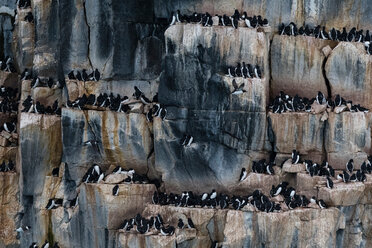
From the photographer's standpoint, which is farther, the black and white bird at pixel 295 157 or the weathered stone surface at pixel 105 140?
the weathered stone surface at pixel 105 140

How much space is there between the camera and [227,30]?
3747 centimetres

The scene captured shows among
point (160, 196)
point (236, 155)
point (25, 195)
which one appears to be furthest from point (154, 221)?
point (25, 195)

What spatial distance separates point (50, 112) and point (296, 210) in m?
11.7

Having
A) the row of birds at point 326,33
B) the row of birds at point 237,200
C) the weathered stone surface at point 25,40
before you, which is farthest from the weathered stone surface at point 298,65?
the weathered stone surface at point 25,40

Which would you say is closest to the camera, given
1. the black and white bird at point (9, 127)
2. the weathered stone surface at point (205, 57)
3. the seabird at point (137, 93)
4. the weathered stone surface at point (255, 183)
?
the weathered stone surface at point (205, 57)

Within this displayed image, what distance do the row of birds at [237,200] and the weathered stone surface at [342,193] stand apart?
31cm

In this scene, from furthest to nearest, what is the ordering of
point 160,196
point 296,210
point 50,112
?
1. point 50,112
2. point 160,196
3. point 296,210

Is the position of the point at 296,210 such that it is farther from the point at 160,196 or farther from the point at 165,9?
the point at 165,9

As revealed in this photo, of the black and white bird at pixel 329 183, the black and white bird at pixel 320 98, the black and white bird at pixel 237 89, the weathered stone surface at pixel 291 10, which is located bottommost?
the black and white bird at pixel 329 183

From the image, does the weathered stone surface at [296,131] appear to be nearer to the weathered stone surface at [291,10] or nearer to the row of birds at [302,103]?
the row of birds at [302,103]

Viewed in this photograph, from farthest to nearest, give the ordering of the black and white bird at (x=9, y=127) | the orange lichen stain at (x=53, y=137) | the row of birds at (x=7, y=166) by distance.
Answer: the black and white bird at (x=9, y=127), the row of birds at (x=7, y=166), the orange lichen stain at (x=53, y=137)

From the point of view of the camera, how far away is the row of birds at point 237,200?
3594 cm

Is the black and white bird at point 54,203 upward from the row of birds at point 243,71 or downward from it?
downward

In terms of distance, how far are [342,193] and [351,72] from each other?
18.0ft
